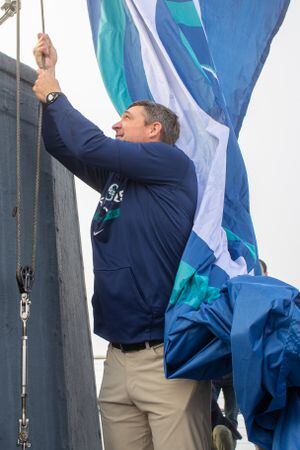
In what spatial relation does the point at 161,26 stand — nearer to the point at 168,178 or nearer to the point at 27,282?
the point at 168,178

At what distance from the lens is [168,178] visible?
9.03 ft

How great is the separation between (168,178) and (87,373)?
1.07 metres

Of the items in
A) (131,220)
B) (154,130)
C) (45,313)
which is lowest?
(45,313)

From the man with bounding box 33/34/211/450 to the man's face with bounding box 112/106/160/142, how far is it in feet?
0.41

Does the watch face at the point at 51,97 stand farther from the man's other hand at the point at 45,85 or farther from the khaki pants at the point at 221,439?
the khaki pants at the point at 221,439

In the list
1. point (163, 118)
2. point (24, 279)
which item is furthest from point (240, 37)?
point (24, 279)

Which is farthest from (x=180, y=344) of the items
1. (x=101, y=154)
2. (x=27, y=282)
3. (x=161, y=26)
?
(x=161, y=26)

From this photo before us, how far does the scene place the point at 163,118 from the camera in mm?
2990

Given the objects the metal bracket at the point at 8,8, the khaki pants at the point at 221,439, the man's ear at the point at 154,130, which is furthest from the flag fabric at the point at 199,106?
the khaki pants at the point at 221,439

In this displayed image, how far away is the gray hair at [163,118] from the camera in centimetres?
296

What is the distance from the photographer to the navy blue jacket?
261 centimetres

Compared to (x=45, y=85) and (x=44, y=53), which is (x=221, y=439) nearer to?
(x=45, y=85)

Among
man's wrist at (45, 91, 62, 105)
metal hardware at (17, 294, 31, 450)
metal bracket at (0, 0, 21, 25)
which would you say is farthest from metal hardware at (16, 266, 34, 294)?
metal bracket at (0, 0, 21, 25)

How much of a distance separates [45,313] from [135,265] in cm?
56
